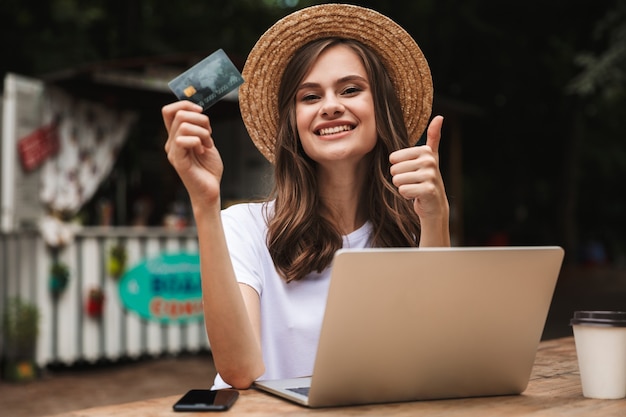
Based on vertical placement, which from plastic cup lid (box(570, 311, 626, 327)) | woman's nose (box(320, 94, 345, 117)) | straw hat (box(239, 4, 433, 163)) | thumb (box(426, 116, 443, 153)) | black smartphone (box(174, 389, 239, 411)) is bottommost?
black smartphone (box(174, 389, 239, 411))

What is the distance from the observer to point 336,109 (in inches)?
85.0

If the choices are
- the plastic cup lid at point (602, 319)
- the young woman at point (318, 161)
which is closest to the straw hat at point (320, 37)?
the young woman at point (318, 161)

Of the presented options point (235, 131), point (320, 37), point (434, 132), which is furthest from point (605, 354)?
point (235, 131)

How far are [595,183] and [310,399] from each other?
21060 mm

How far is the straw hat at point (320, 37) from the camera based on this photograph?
7.77 ft

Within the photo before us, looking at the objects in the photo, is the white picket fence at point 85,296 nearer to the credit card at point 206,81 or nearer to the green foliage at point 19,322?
the green foliage at point 19,322

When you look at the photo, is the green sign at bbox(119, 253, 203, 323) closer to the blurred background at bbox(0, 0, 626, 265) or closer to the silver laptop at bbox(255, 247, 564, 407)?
the blurred background at bbox(0, 0, 626, 265)

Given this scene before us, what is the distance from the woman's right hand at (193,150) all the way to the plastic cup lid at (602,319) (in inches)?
30.8

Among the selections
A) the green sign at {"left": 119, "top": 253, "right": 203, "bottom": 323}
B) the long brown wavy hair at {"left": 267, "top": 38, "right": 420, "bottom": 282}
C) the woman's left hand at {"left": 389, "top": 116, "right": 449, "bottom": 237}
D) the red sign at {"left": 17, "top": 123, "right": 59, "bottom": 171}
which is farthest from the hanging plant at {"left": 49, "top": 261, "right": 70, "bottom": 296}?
the woman's left hand at {"left": 389, "top": 116, "right": 449, "bottom": 237}

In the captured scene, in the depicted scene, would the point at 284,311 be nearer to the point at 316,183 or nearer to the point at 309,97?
the point at 316,183

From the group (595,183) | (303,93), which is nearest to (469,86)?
(595,183)

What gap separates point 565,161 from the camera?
16156mm

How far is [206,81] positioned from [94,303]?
18.8 feet

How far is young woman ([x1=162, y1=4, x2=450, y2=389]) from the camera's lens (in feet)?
6.93
